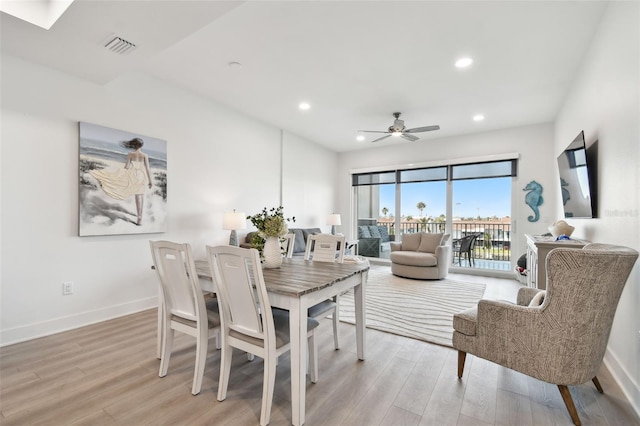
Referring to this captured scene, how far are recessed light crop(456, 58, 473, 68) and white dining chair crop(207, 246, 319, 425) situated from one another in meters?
3.06

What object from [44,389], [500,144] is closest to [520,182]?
[500,144]

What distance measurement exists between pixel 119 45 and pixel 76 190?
1512 millimetres

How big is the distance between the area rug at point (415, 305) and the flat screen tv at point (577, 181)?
1.63 meters

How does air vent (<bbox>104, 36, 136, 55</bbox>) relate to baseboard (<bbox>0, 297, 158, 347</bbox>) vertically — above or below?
above

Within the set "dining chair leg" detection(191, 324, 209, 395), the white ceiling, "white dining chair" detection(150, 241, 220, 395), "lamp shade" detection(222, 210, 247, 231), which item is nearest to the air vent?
the white ceiling

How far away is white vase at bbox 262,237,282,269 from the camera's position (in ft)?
7.67

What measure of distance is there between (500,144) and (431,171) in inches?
53.2

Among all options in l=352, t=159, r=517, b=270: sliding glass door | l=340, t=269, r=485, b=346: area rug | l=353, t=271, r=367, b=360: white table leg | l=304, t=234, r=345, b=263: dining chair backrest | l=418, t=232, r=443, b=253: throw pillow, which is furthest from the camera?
l=352, t=159, r=517, b=270: sliding glass door

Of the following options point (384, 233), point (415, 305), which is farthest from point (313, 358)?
point (384, 233)

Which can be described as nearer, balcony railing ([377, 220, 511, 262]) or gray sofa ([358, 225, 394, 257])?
balcony railing ([377, 220, 511, 262])

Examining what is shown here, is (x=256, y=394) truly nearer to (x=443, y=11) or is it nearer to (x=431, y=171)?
(x=443, y=11)

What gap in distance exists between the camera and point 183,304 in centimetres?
203

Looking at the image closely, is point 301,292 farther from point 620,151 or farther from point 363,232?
point 363,232

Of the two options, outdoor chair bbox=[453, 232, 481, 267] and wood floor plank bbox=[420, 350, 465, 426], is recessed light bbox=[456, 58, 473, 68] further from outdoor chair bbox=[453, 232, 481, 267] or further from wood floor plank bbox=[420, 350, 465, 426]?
outdoor chair bbox=[453, 232, 481, 267]
